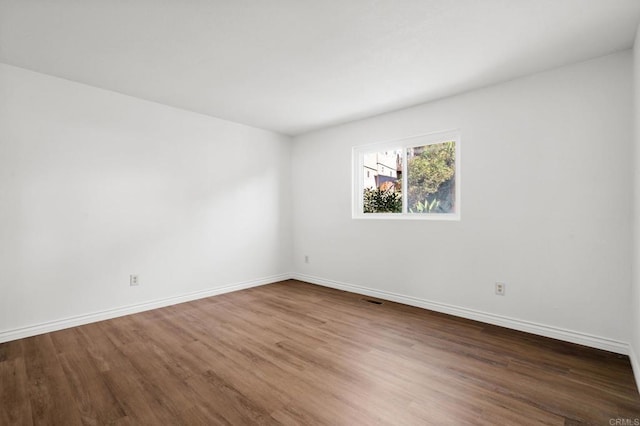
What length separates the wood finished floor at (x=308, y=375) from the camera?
168 centimetres

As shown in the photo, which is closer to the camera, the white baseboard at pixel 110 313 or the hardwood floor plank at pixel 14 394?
the hardwood floor plank at pixel 14 394

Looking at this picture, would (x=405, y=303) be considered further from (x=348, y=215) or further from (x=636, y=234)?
(x=636, y=234)

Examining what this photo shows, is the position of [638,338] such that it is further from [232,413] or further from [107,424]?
[107,424]

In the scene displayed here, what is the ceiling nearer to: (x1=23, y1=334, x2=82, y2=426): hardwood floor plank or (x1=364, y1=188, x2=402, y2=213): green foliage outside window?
(x1=364, y1=188, x2=402, y2=213): green foliage outside window

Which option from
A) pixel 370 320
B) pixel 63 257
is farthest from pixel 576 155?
pixel 63 257

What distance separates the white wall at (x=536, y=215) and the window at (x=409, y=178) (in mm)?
156

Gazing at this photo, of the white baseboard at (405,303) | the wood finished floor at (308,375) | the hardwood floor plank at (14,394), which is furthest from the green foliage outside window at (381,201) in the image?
the hardwood floor plank at (14,394)

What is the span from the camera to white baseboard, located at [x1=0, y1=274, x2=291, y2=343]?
8.96 ft

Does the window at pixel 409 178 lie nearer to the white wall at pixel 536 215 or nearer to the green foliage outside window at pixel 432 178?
the green foliage outside window at pixel 432 178

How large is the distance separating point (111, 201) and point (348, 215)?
2.92 metres

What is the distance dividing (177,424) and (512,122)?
3.53 meters

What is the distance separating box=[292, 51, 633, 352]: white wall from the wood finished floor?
1.02ft

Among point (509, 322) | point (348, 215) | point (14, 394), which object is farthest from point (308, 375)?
point (348, 215)

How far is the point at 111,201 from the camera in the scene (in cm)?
328
